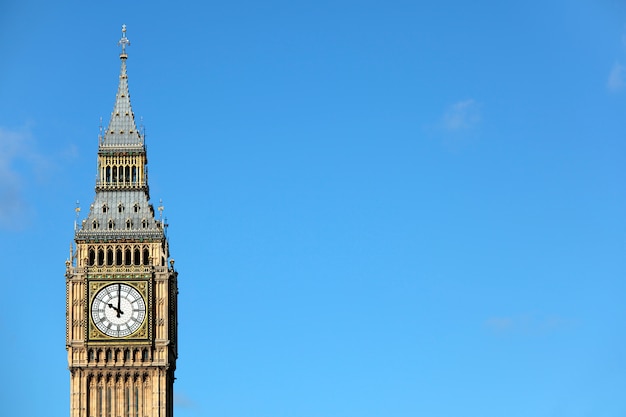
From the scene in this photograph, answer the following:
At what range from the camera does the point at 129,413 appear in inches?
7849

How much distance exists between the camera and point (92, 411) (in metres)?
199

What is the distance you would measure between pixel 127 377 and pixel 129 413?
2917mm

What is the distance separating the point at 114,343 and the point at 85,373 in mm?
3355

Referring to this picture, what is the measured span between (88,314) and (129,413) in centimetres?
865

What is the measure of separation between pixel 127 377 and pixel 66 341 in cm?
572

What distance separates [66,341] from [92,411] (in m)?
6.03

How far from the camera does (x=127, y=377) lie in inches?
7869

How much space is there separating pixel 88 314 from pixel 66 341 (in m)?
2.80

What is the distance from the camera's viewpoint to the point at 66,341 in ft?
655

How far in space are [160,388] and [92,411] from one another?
5.76 meters

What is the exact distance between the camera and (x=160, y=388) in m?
200

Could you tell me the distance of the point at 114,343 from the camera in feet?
655

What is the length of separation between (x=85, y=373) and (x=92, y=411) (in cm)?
311
